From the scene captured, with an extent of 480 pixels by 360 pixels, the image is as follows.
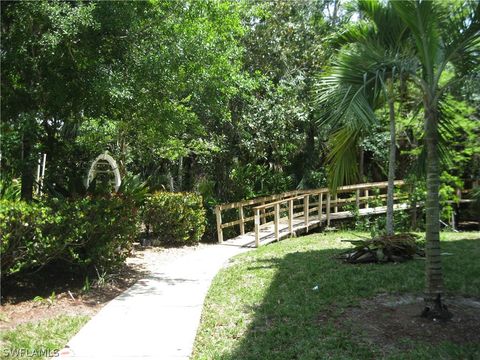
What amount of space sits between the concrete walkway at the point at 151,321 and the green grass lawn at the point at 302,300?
21 centimetres

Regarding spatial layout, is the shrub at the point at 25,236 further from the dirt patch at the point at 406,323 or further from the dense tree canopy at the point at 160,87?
the dirt patch at the point at 406,323

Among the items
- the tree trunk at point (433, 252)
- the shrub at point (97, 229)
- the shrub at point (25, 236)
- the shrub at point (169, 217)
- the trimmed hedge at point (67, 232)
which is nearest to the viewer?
the tree trunk at point (433, 252)

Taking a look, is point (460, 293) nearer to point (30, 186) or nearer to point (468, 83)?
point (468, 83)

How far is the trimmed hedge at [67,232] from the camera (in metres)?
6.06

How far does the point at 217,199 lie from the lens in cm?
1576

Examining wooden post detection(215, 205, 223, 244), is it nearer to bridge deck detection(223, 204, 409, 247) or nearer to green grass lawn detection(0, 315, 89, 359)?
bridge deck detection(223, 204, 409, 247)

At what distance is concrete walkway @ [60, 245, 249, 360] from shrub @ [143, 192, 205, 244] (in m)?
2.99

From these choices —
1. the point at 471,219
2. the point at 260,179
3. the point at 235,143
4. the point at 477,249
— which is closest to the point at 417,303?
the point at 477,249

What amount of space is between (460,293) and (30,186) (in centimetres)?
671

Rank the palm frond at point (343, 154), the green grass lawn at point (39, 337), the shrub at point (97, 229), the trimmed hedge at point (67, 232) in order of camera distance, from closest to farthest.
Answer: the green grass lawn at point (39, 337), the trimmed hedge at point (67, 232), the shrub at point (97, 229), the palm frond at point (343, 154)

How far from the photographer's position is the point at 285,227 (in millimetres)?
15219

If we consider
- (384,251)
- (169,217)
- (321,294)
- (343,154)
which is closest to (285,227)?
(169,217)

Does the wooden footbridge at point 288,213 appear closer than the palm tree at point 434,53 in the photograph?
No

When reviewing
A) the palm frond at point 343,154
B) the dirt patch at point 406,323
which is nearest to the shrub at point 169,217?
the palm frond at point 343,154
